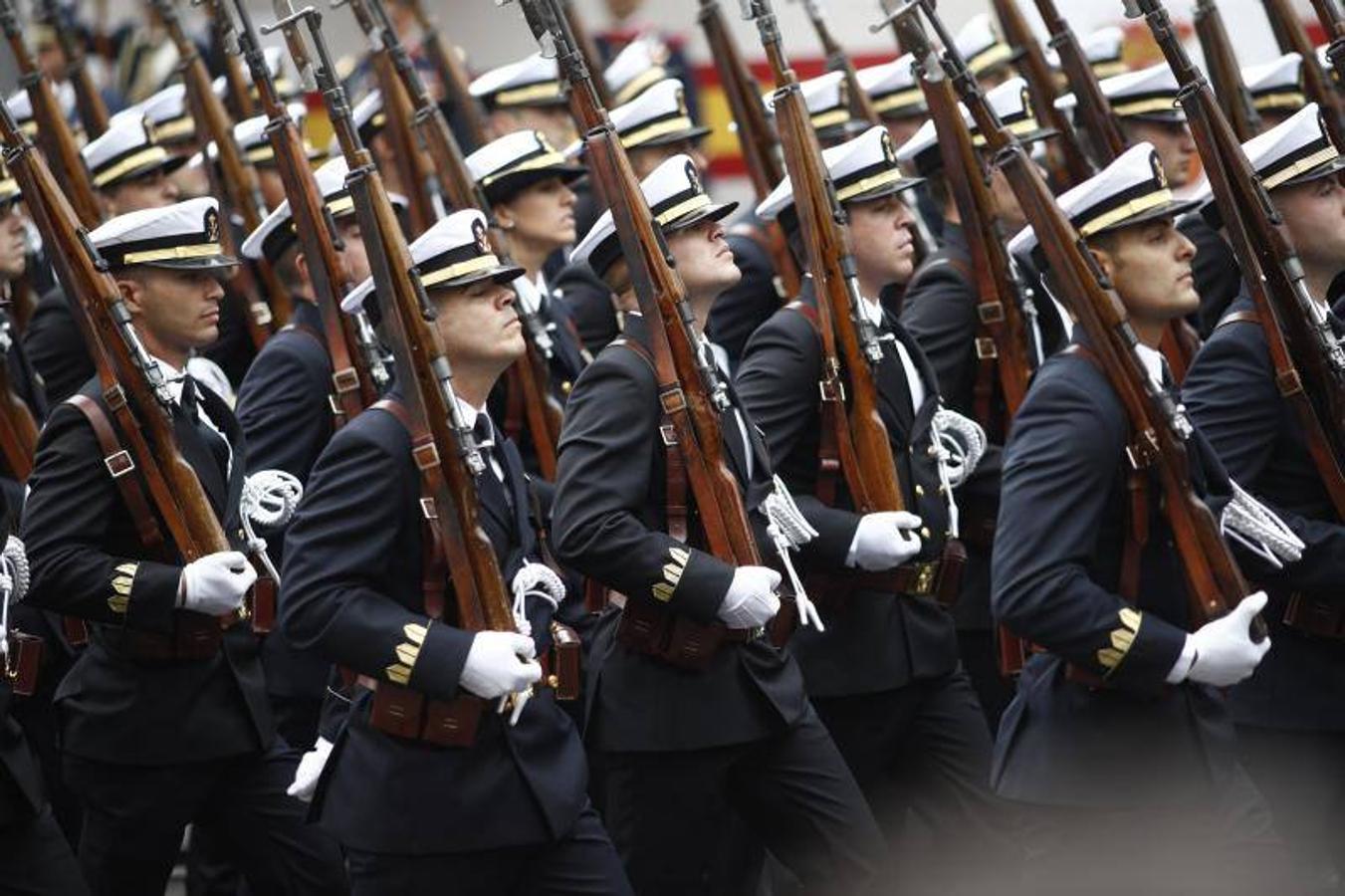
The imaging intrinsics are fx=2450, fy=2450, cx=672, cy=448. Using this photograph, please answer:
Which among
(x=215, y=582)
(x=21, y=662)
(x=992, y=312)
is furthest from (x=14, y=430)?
(x=992, y=312)

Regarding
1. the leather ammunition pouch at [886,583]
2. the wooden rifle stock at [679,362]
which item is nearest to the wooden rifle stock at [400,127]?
the wooden rifle stock at [679,362]

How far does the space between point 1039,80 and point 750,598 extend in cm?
477

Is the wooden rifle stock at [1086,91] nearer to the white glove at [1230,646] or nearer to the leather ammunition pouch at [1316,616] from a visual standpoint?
the leather ammunition pouch at [1316,616]

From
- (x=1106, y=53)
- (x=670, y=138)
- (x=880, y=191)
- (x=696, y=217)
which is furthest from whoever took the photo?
(x=1106, y=53)

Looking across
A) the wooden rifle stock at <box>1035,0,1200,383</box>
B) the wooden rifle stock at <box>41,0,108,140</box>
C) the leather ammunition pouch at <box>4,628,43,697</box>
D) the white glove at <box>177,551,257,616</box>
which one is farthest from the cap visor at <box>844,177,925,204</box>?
the wooden rifle stock at <box>41,0,108,140</box>

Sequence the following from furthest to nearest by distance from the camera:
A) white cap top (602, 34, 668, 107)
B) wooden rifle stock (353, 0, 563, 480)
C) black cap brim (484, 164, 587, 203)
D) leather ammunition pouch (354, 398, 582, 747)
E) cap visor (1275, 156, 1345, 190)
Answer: white cap top (602, 34, 668, 107)
black cap brim (484, 164, 587, 203)
wooden rifle stock (353, 0, 563, 480)
cap visor (1275, 156, 1345, 190)
leather ammunition pouch (354, 398, 582, 747)

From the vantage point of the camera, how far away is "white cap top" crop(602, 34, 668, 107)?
36.0 feet

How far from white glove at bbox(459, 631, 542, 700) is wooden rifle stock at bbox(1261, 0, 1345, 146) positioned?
15.4 feet

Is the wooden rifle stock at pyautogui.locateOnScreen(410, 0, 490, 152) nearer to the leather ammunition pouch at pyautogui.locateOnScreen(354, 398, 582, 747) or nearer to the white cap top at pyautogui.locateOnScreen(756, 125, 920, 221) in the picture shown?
the white cap top at pyautogui.locateOnScreen(756, 125, 920, 221)

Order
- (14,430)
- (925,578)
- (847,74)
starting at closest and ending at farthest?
(925,578) → (14,430) → (847,74)

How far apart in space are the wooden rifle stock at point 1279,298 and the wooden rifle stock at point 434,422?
2.12 meters

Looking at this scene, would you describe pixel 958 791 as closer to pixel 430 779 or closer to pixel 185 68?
pixel 430 779

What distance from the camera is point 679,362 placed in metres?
6.31

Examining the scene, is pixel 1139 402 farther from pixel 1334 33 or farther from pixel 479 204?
pixel 479 204
